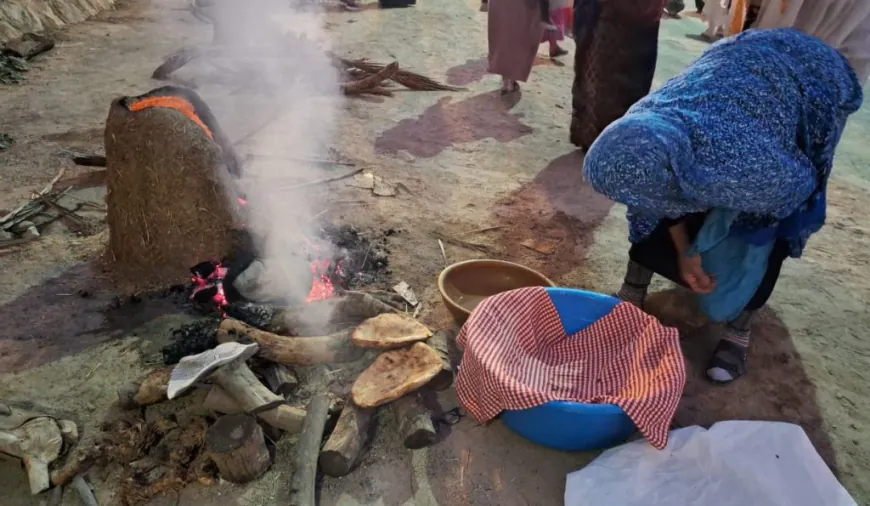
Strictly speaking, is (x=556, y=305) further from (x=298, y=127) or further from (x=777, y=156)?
(x=298, y=127)

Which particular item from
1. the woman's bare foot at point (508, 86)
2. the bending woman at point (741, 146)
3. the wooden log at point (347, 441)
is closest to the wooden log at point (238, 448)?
the wooden log at point (347, 441)

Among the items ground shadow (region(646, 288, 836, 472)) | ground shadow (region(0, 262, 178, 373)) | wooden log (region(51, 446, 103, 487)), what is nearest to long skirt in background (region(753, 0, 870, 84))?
ground shadow (region(646, 288, 836, 472))

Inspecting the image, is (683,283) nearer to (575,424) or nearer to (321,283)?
(575,424)

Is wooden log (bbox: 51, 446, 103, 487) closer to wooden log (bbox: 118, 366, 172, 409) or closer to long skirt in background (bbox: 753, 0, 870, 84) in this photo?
wooden log (bbox: 118, 366, 172, 409)

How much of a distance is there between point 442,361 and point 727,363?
1477 mm

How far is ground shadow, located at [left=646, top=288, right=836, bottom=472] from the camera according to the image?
2799 millimetres

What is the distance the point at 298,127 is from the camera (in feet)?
17.9

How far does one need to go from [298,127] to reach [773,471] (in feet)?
14.9

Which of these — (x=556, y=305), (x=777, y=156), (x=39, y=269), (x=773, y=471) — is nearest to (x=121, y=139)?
(x=39, y=269)

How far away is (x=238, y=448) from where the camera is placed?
2.23m

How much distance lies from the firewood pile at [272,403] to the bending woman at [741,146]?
1.19m

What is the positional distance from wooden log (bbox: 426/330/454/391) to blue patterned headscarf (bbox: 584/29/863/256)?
107 cm

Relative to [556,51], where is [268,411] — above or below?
above

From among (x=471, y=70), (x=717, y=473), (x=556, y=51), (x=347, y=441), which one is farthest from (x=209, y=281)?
(x=556, y=51)
